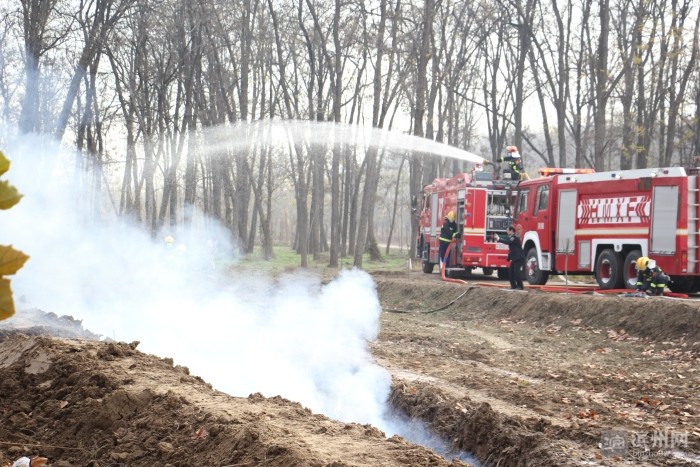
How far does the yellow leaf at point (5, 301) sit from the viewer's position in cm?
275

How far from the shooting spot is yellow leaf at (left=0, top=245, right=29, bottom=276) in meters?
2.68

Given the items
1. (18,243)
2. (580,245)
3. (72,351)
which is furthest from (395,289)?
(72,351)

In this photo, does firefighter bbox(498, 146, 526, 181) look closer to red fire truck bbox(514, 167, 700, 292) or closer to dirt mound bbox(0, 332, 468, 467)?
red fire truck bbox(514, 167, 700, 292)

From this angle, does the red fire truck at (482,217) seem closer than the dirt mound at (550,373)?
No

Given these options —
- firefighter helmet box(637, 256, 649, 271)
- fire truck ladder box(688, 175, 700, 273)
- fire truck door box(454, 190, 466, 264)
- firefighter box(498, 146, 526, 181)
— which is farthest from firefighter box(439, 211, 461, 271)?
fire truck ladder box(688, 175, 700, 273)

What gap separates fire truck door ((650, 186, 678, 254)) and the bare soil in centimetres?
287

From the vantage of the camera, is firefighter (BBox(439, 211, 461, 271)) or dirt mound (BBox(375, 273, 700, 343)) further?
firefighter (BBox(439, 211, 461, 271))

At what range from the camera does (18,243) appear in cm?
1764

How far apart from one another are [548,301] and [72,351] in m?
12.1

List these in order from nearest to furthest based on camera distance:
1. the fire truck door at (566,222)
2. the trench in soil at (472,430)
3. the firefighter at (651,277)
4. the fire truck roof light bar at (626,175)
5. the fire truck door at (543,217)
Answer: the trench in soil at (472,430), the firefighter at (651,277), the fire truck roof light bar at (626,175), the fire truck door at (566,222), the fire truck door at (543,217)

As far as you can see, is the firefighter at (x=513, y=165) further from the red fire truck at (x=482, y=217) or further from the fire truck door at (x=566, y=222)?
the fire truck door at (x=566, y=222)

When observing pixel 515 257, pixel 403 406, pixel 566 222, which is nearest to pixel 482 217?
pixel 515 257

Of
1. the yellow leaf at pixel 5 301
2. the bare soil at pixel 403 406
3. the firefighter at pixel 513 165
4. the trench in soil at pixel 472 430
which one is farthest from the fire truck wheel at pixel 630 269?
the yellow leaf at pixel 5 301

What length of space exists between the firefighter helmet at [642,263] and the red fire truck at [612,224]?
35.6 inches
